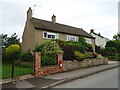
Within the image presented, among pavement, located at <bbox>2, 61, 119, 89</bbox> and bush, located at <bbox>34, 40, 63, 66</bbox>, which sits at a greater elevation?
bush, located at <bbox>34, 40, 63, 66</bbox>

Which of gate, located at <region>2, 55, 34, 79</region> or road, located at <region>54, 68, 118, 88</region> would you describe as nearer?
Result: road, located at <region>54, 68, 118, 88</region>

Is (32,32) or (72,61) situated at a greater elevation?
(32,32)

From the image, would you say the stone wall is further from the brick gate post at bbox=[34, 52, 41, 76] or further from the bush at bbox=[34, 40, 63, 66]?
the brick gate post at bbox=[34, 52, 41, 76]

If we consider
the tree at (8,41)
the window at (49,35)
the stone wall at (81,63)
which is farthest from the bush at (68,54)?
the tree at (8,41)

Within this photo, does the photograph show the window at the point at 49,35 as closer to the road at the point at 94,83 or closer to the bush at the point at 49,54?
the bush at the point at 49,54

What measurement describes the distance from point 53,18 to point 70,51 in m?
11.7

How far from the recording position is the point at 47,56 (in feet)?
32.3

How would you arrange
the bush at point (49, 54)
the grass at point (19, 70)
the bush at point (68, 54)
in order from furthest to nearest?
the bush at point (68, 54), the bush at point (49, 54), the grass at point (19, 70)

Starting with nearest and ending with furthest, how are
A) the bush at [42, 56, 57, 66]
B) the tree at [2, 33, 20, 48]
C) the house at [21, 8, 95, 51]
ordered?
1. the bush at [42, 56, 57, 66]
2. the house at [21, 8, 95, 51]
3. the tree at [2, 33, 20, 48]

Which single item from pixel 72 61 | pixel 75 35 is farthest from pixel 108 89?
pixel 75 35

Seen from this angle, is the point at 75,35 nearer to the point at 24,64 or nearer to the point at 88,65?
the point at 88,65

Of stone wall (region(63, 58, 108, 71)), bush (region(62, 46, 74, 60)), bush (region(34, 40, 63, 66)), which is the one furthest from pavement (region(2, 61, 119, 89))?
bush (region(62, 46, 74, 60))

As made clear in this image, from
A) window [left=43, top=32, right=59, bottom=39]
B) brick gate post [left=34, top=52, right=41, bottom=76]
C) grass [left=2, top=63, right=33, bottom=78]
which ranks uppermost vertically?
window [left=43, top=32, right=59, bottom=39]

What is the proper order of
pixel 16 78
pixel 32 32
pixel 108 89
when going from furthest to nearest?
1. pixel 32 32
2. pixel 16 78
3. pixel 108 89
